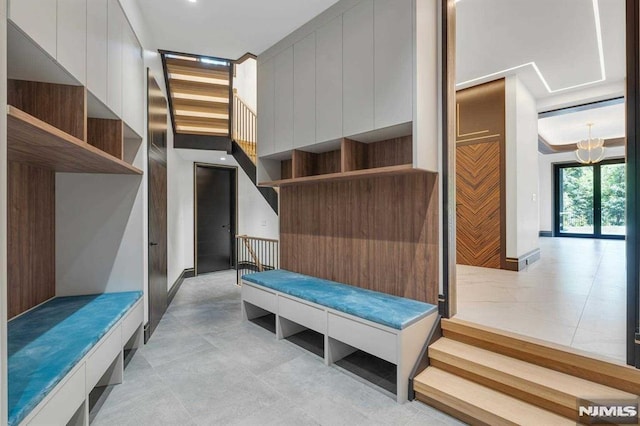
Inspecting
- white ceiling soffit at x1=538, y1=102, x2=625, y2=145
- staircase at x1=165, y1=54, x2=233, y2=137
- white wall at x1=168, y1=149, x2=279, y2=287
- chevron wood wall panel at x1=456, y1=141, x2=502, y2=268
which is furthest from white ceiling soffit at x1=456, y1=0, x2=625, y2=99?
white wall at x1=168, y1=149, x2=279, y2=287

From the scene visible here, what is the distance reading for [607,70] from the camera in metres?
4.41

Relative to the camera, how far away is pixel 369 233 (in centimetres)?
314

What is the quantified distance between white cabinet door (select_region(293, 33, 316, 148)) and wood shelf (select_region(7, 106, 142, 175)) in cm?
168

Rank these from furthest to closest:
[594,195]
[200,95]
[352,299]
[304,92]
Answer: [594,195]
[200,95]
[304,92]
[352,299]

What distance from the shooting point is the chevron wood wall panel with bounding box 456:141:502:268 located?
4875mm

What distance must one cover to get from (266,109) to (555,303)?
3.84m

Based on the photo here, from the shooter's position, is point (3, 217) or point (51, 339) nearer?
point (3, 217)

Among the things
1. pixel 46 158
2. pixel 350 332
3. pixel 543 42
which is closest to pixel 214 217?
pixel 46 158

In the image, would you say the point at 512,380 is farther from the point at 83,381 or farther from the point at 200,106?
the point at 200,106

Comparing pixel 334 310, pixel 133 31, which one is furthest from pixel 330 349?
pixel 133 31

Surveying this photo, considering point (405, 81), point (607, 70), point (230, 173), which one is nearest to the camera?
point (405, 81)

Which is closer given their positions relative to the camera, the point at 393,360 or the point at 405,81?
the point at 393,360

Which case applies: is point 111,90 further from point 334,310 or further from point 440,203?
point 440,203

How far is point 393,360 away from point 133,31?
3.70 meters
